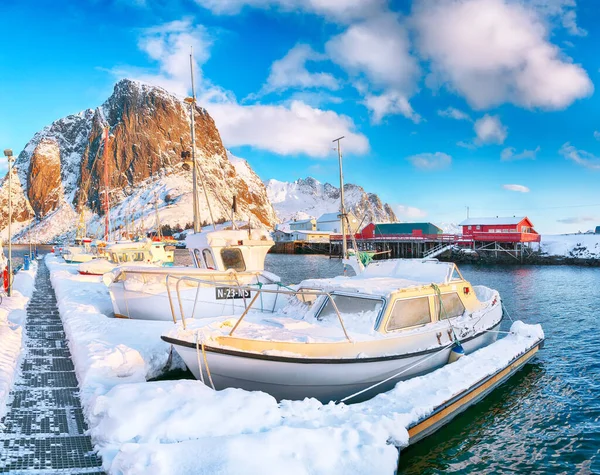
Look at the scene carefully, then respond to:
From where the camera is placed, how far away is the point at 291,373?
7898 millimetres

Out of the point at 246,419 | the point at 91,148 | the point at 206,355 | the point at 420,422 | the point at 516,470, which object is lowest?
the point at 516,470

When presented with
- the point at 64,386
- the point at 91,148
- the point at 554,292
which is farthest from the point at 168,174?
A: the point at 64,386

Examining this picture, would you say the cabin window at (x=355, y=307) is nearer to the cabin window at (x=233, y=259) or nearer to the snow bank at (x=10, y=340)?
the snow bank at (x=10, y=340)

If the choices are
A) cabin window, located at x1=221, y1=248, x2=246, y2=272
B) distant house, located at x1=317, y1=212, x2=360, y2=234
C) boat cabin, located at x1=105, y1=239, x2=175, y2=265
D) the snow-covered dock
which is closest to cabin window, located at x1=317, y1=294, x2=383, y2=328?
the snow-covered dock

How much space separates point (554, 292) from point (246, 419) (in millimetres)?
29076

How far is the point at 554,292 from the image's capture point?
28781mm

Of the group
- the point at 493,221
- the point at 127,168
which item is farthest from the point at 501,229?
the point at 127,168

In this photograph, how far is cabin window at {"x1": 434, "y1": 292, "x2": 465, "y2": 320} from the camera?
1056cm

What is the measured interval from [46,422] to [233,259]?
9.71 meters

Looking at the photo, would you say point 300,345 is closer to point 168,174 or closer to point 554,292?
point 554,292

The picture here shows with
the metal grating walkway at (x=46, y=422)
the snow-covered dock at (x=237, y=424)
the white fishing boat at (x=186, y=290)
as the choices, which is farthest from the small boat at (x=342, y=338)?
the white fishing boat at (x=186, y=290)

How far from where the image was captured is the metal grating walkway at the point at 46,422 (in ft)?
18.1

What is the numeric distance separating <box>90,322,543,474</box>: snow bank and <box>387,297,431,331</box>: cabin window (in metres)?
2.13

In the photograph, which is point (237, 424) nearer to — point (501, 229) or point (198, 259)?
point (198, 259)
